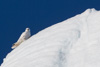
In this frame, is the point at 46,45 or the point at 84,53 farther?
the point at 46,45

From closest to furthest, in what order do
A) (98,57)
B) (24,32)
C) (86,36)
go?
(98,57) → (86,36) → (24,32)

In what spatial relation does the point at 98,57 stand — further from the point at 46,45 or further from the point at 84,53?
the point at 46,45

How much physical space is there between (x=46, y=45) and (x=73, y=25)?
101 cm

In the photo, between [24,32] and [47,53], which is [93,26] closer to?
[47,53]

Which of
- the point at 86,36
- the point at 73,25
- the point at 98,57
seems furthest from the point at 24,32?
the point at 98,57

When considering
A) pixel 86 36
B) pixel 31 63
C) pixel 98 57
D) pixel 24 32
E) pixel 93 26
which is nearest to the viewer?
pixel 98 57

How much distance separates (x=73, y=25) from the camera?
8383mm

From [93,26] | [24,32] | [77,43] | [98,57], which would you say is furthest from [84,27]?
[24,32]

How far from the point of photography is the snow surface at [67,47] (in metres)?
6.62

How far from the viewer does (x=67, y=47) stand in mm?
7113

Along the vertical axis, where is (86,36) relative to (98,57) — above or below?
above

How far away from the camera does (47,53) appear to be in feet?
23.5

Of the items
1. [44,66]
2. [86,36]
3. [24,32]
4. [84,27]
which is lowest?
[44,66]

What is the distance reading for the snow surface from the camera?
662 centimetres
